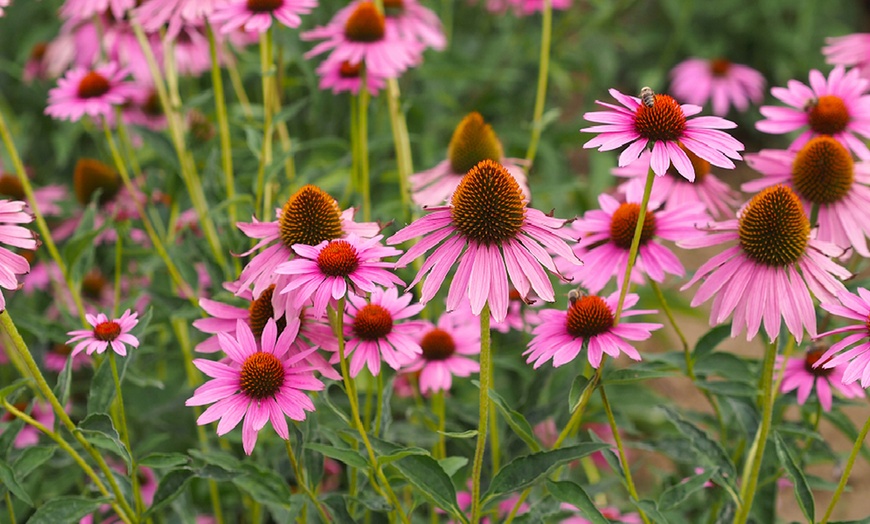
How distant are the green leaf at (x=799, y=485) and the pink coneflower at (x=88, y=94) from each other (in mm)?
1135

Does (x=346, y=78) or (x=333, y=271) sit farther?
(x=346, y=78)

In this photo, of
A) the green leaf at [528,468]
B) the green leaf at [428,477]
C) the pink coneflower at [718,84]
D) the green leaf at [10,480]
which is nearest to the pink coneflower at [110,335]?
the green leaf at [10,480]

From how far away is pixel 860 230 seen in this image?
1113mm

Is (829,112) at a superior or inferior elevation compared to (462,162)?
superior

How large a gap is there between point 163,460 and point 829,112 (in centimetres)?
101

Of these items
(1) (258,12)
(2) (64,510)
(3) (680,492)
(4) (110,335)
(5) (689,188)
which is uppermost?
(1) (258,12)

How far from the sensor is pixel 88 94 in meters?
1.49

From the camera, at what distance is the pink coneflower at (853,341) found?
0.84 meters

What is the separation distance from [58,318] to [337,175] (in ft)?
2.34

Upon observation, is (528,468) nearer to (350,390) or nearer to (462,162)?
(350,390)

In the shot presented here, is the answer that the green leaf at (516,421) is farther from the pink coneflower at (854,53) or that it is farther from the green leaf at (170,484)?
the pink coneflower at (854,53)

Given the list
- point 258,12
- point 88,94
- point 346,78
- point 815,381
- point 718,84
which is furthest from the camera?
point 718,84

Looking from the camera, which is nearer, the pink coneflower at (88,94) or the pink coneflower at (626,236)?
the pink coneflower at (626,236)

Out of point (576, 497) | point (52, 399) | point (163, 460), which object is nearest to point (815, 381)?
point (576, 497)
